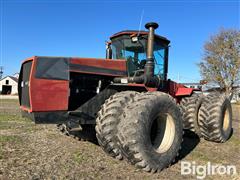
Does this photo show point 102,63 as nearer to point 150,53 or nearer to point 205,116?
point 150,53

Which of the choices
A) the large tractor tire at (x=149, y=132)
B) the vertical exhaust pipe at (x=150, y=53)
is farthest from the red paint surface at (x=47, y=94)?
the vertical exhaust pipe at (x=150, y=53)

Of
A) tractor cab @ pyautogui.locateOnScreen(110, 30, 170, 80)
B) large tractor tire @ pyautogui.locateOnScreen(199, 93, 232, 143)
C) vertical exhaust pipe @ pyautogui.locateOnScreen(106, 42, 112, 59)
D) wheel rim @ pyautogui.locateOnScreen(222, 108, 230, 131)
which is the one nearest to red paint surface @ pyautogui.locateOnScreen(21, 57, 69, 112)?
tractor cab @ pyautogui.locateOnScreen(110, 30, 170, 80)

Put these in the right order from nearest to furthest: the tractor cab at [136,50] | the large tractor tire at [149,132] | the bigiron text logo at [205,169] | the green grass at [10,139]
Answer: the large tractor tire at [149,132]
the bigiron text logo at [205,169]
the tractor cab at [136,50]
the green grass at [10,139]

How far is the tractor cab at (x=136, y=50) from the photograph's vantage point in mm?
6673

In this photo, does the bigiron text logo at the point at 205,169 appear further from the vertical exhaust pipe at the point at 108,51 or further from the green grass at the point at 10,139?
the green grass at the point at 10,139

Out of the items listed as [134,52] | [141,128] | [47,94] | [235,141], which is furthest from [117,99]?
[235,141]

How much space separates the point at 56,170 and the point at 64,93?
1350 millimetres

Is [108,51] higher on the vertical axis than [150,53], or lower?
higher

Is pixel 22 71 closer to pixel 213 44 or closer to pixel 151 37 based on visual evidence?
pixel 151 37

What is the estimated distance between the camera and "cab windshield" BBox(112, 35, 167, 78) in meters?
6.71

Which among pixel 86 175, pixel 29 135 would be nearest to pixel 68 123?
pixel 86 175

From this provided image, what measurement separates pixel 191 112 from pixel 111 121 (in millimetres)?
3402

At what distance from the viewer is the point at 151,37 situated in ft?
20.1

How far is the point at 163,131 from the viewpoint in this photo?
5.91 metres
